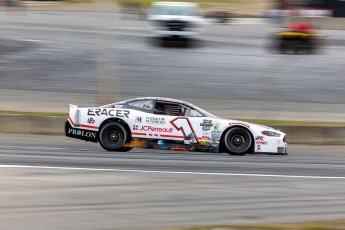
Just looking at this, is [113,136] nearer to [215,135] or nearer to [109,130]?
[109,130]

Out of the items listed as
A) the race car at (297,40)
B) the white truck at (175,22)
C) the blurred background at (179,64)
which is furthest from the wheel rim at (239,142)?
the white truck at (175,22)

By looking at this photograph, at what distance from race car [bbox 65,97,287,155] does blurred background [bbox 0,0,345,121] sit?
6.39 m

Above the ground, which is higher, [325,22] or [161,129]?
[325,22]

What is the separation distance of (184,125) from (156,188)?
156 inches

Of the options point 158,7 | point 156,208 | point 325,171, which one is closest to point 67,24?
point 158,7

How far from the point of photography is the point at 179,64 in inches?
1224

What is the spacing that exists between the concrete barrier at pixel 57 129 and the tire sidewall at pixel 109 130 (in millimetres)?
3790

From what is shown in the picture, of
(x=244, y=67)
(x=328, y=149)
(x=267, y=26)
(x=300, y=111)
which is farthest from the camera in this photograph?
(x=267, y=26)

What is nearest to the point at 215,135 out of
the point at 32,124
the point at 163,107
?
the point at 163,107

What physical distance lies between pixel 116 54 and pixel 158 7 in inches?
221

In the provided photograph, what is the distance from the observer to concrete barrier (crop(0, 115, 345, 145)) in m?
19.3

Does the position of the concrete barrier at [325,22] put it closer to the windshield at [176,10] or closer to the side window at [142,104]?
the windshield at [176,10]

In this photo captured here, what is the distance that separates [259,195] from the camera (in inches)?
465

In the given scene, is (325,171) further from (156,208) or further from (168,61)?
(168,61)
